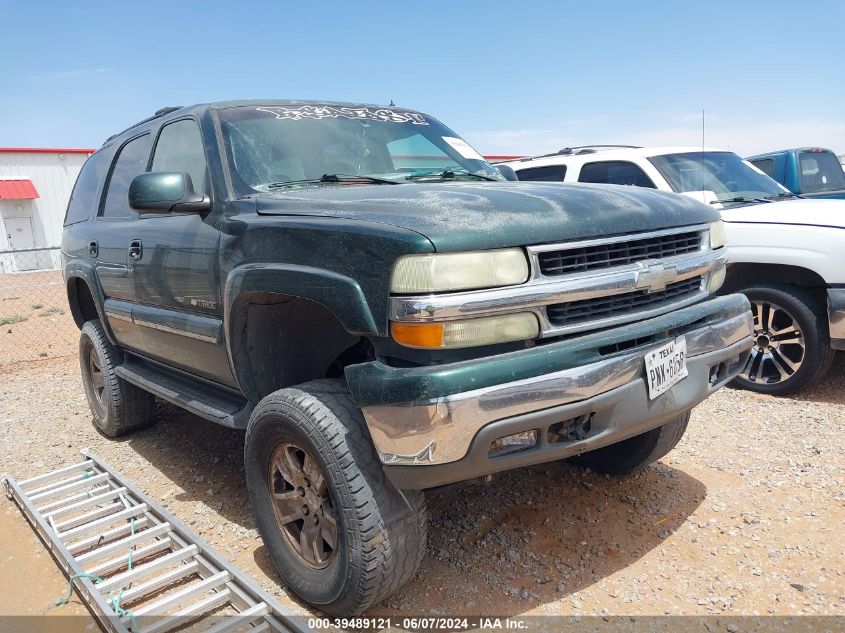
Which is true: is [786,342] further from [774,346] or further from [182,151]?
[182,151]

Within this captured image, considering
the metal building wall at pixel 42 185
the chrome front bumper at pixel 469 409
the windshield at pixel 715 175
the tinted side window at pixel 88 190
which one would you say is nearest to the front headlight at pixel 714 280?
the chrome front bumper at pixel 469 409

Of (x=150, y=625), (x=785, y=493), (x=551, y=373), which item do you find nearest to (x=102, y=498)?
(x=150, y=625)

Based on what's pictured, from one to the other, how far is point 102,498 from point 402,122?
2.65 m

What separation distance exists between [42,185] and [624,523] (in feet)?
86.7

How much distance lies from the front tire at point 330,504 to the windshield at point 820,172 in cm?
804

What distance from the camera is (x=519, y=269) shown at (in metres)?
2.25

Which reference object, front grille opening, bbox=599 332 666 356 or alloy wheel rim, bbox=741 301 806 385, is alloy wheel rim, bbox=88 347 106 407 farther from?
alloy wheel rim, bbox=741 301 806 385

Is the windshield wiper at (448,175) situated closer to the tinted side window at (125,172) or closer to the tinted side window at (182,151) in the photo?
the tinted side window at (182,151)

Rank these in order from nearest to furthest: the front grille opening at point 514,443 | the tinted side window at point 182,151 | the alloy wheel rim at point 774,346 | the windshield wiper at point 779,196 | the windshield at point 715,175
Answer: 1. the front grille opening at point 514,443
2. the tinted side window at point 182,151
3. the alloy wheel rim at point 774,346
4. the windshield wiper at point 779,196
5. the windshield at point 715,175

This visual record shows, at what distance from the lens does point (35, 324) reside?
429 inches

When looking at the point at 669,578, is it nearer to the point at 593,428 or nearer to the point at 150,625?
the point at 593,428

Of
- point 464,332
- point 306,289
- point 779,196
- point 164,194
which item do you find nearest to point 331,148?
point 164,194

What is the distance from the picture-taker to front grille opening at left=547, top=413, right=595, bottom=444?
2.31 metres

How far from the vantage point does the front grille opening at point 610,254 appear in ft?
7.67
